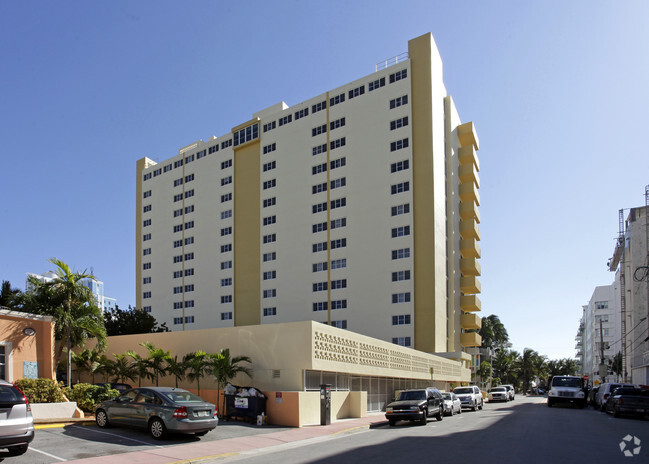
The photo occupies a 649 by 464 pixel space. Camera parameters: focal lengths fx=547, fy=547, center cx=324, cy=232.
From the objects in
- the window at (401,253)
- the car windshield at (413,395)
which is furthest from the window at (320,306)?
the car windshield at (413,395)

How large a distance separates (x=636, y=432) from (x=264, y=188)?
5235 cm

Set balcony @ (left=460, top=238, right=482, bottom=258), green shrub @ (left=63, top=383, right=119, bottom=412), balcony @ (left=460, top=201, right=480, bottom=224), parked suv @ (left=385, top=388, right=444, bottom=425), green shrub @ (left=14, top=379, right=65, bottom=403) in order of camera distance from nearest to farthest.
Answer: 1. green shrub @ (left=14, top=379, right=65, bottom=403)
2. green shrub @ (left=63, top=383, right=119, bottom=412)
3. parked suv @ (left=385, top=388, right=444, bottom=425)
4. balcony @ (left=460, top=238, right=482, bottom=258)
5. balcony @ (left=460, top=201, right=480, bottom=224)

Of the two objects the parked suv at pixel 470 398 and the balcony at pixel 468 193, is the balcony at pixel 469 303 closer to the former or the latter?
the balcony at pixel 468 193

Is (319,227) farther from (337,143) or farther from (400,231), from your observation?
(400,231)

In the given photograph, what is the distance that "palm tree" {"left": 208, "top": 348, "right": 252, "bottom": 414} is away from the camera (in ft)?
79.5

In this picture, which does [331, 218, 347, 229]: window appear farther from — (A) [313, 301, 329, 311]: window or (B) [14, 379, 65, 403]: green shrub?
(B) [14, 379, 65, 403]: green shrub

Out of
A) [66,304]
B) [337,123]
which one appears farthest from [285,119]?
[66,304]

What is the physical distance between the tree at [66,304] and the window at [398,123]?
128ft

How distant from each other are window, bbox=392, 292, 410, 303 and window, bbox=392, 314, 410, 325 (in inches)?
57.0

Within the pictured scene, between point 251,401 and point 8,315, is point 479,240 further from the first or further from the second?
point 8,315

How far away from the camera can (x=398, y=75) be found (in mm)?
57938

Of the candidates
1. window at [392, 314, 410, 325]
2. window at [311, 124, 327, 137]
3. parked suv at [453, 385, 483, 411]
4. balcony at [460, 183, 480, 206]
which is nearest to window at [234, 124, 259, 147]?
window at [311, 124, 327, 137]

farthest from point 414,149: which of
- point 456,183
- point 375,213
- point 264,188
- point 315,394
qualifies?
point 315,394

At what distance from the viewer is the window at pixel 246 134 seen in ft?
228
